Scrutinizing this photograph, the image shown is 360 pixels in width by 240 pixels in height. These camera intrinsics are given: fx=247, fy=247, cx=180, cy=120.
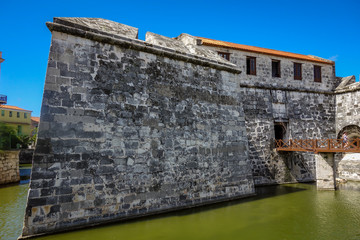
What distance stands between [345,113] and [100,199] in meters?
15.2

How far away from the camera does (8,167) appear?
13516 millimetres

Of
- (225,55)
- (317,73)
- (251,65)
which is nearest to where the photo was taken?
(225,55)

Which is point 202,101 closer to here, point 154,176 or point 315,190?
point 154,176

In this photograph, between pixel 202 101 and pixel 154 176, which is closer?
pixel 154 176

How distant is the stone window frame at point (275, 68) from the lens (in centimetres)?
1440

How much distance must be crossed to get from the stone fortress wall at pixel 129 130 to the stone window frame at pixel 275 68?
19.7 feet

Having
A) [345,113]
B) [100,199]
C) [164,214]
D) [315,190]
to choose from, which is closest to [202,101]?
[164,214]

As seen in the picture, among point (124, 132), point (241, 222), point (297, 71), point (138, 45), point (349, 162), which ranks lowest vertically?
point (241, 222)

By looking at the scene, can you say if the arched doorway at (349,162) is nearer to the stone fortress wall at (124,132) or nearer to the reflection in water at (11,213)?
the stone fortress wall at (124,132)

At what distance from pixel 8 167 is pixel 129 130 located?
10.8 meters

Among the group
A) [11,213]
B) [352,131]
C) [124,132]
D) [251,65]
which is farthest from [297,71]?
[11,213]

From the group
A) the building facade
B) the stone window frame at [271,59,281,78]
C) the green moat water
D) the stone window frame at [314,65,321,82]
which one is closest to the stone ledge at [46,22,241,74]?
the green moat water

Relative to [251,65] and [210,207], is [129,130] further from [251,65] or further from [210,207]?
[251,65]

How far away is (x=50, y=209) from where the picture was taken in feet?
17.6
